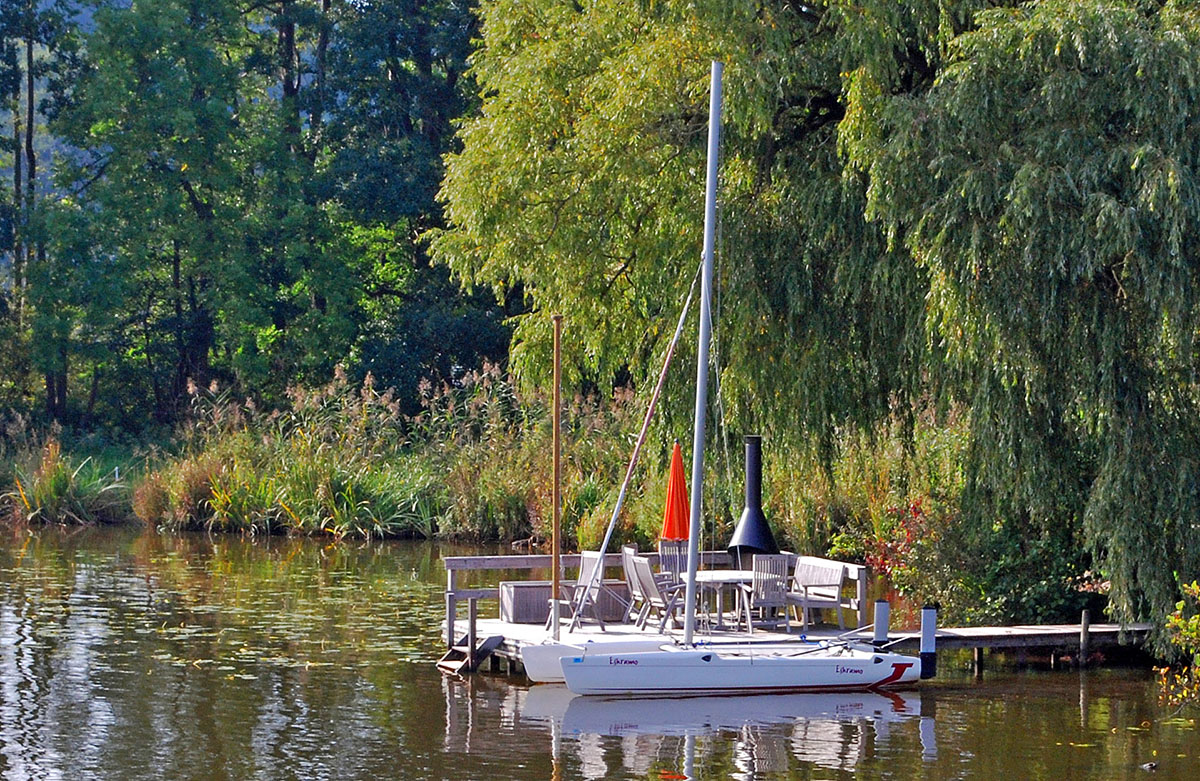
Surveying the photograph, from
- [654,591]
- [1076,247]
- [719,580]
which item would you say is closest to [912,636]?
[719,580]

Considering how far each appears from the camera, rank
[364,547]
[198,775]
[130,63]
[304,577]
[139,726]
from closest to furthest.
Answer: [198,775] < [139,726] < [304,577] < [364,547] < [130,63]

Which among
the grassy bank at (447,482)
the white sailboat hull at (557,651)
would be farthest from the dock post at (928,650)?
the grassy bank at (447,482)

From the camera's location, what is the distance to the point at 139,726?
41.1 ft

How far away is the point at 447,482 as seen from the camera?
27578mm

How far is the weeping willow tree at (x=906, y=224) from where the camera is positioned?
13.8 meters

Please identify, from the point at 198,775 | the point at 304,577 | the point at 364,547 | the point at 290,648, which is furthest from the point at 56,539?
the point at 198,775

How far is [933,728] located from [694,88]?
21.8ft

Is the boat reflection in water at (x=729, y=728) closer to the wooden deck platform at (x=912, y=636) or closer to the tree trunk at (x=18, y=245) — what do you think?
the wooden deck platform at (x=912, y=636)

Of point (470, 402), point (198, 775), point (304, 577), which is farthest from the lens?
point (470, 402)

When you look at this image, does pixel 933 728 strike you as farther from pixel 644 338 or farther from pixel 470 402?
pixel 470 402

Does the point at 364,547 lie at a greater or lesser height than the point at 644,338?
lesser

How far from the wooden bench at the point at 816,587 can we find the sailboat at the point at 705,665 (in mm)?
1093

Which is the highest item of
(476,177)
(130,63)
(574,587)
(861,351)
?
(130,63)

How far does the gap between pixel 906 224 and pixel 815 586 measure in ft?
11.0
